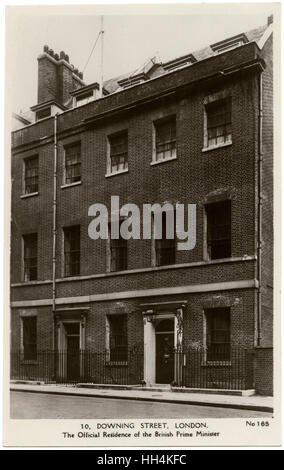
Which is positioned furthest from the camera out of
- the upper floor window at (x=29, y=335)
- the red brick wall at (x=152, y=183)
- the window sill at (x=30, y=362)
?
the upper floor window at (x=29, y=335)

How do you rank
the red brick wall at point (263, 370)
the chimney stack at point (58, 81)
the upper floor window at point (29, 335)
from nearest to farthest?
1. the red brick wall at point (263, 370)
2. the upper floor window at point (29, 335)
3. the chimney stack at point (58, 81)

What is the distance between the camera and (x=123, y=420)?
492 inches

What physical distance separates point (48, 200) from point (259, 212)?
853cm

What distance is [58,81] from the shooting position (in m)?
24.9

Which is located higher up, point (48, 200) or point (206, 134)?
point (206, 134)

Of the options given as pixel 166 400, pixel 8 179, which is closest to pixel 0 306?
pixel 8 179

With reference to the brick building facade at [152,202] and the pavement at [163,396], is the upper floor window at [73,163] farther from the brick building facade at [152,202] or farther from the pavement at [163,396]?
the pavement at [163,396]

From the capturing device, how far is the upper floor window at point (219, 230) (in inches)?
713

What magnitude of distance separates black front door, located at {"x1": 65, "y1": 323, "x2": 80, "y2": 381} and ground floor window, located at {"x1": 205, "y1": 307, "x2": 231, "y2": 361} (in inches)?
215

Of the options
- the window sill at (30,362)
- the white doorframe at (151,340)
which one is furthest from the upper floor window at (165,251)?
the window sill at (30,362)

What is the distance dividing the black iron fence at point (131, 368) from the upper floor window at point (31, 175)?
612 centimetres

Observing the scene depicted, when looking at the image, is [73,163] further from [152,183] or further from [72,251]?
[152,183]

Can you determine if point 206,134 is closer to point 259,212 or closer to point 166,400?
point 259,212

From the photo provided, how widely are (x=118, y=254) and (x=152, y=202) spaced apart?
235 centimetres
